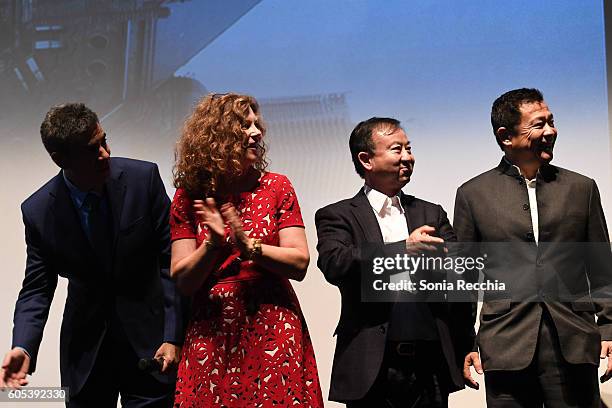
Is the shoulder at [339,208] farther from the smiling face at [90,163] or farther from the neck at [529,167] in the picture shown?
the smiling face at [90,163]

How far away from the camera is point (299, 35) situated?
11.9ft

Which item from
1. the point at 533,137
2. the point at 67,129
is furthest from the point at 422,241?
the point at 67,129

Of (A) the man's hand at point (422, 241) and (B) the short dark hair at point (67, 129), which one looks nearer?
(A) the man's hand at point (422, 241)

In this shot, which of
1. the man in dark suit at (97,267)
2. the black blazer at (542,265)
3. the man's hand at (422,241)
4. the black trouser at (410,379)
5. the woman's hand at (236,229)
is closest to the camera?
the woman's hand at (236,229)

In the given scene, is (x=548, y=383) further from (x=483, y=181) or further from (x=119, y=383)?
(x=119, y=383)

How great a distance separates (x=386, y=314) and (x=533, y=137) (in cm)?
75

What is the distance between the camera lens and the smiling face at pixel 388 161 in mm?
2705

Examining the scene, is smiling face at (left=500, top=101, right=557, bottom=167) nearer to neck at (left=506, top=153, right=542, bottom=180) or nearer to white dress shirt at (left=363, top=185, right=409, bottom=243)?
neck at (left=506, top=153, right=542, bottom=180)

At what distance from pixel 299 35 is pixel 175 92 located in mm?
587

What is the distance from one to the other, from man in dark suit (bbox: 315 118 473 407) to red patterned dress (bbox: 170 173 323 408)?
17cm

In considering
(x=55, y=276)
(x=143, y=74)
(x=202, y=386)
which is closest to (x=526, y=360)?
(x=202, y=386)

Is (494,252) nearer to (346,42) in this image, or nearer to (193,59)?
(346,42)

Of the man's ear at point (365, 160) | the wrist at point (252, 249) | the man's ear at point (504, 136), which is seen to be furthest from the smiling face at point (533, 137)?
the wrist at point (252, 249)

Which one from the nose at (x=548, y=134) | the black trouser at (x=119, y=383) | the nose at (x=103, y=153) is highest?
the nose at (x=548, y=134)
